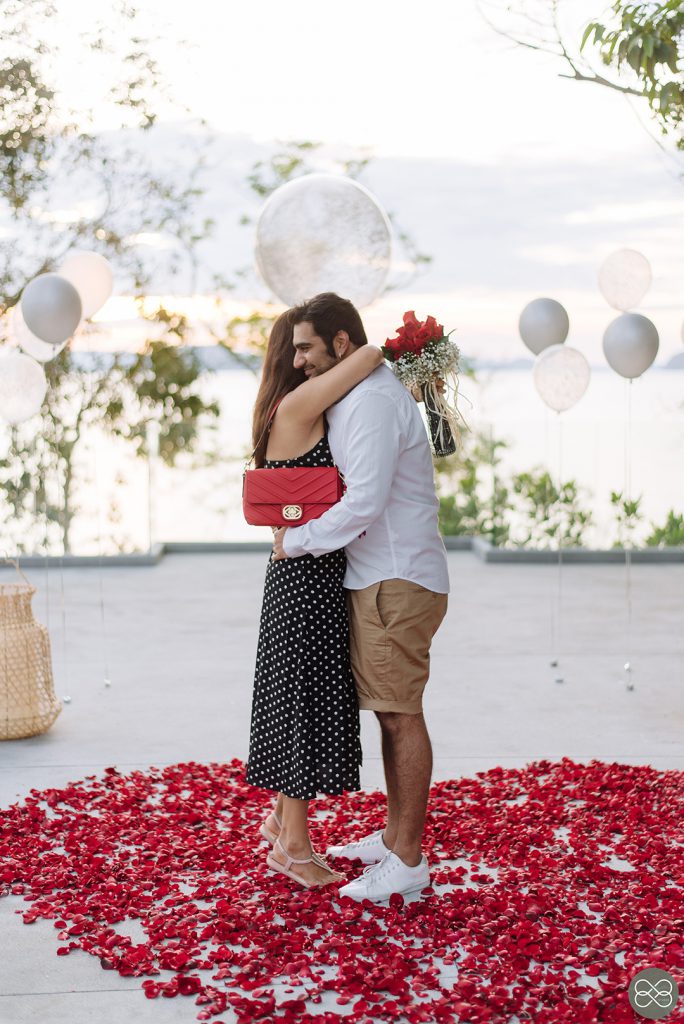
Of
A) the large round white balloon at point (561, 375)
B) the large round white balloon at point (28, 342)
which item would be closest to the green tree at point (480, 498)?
the large round white balloon at point (561, 375)

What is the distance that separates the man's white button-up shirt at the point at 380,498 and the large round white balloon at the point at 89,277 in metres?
2.81

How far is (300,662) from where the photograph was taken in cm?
297

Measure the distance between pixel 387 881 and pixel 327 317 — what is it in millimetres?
1420

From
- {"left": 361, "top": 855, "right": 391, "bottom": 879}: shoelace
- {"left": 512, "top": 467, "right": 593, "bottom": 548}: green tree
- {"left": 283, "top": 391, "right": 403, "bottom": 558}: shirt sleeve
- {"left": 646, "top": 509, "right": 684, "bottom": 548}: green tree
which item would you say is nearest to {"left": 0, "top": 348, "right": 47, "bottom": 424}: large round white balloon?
{"left": 283, "top": 391, "right": 403, "bottom": 558}: shirt sleeve

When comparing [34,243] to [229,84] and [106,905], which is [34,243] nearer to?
[229,84]

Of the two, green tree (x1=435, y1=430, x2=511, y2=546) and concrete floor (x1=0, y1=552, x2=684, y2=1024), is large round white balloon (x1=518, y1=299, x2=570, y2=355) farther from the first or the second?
green tree (x1=435, y1=430, x2=511, y2=546)

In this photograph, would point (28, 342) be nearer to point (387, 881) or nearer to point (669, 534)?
point (387, 881)

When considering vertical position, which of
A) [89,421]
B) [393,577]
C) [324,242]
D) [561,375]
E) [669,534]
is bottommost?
[669,534]

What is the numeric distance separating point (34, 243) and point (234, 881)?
701 cm

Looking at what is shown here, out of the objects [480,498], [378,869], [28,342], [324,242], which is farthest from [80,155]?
[378,869]

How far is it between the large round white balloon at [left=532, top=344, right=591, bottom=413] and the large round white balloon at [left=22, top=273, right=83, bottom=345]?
214 cm

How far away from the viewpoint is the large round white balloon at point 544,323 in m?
5.67

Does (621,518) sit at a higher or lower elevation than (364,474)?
lower

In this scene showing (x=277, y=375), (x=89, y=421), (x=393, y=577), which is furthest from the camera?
(x=89, y=421)
